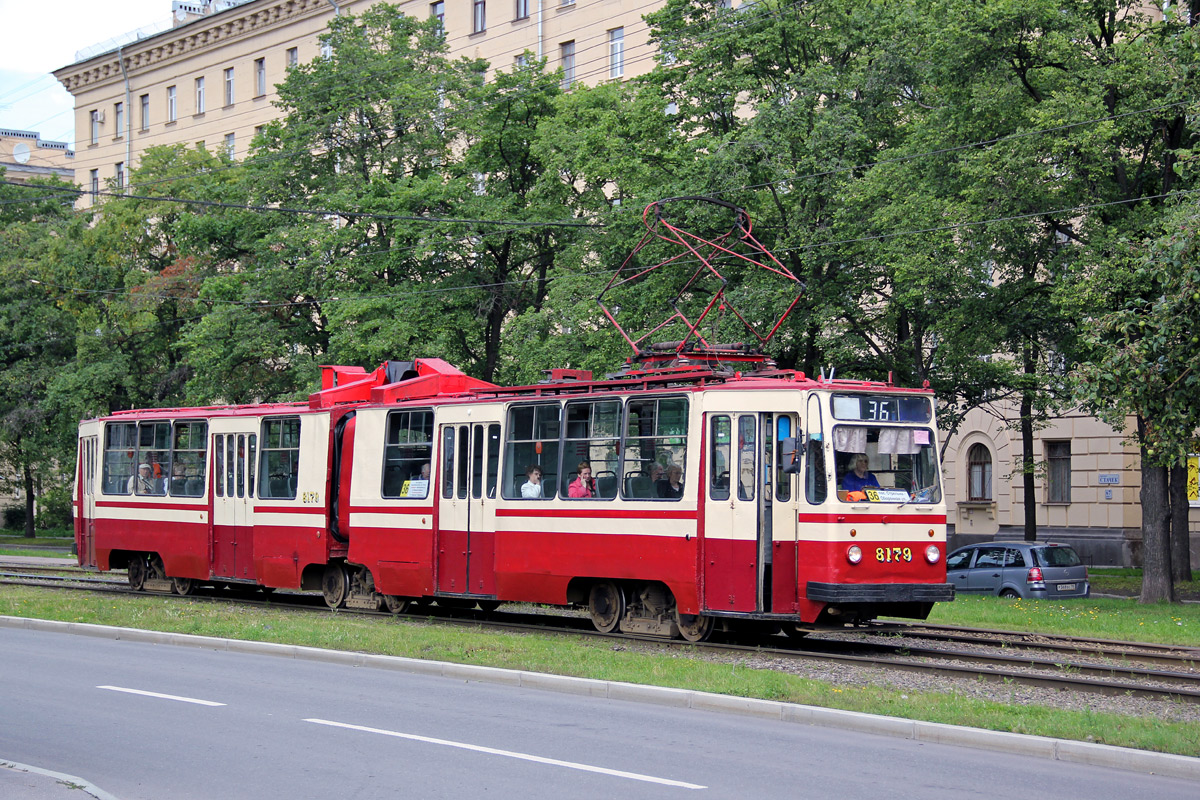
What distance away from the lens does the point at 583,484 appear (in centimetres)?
1655

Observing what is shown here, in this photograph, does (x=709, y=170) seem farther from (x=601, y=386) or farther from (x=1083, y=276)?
(x=601, y=386)

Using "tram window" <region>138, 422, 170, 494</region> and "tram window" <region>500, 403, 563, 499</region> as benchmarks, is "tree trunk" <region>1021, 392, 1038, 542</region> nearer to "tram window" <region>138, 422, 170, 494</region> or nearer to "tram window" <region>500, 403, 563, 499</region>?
"tram window" <region>500, 403, 563, 499</region>

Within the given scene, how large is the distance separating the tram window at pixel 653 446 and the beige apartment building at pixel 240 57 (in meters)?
31.3

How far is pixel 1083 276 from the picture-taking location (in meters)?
22.3

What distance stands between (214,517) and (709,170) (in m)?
12.3

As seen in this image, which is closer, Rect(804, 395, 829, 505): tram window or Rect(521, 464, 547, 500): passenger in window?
Rect(804, 395, 829, 505): tram window

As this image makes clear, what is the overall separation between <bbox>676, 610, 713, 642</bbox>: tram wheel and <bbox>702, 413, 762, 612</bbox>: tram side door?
19.7 inches

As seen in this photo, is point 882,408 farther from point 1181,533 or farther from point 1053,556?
point 1181,533

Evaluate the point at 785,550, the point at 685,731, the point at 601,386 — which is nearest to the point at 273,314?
the point at 601,386

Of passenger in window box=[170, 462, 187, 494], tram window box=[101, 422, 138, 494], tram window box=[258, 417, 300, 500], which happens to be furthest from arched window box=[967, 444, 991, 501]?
tram window box=[101, 422, 138, 494]

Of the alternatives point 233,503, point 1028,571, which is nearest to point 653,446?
point 233,503

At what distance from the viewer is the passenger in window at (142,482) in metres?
23.9

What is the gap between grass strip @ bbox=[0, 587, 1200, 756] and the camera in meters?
9.77

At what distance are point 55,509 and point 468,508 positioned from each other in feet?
146
